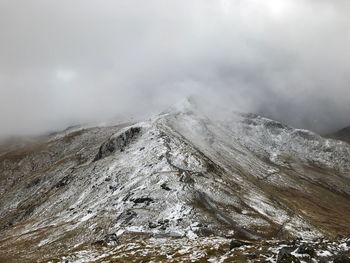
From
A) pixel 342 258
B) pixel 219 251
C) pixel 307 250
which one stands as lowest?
pixel 219 251

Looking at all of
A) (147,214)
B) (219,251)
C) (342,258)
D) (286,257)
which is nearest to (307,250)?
(286,257)

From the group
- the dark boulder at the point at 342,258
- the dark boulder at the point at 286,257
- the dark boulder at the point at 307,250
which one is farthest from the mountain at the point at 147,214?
the dark boulder at the point at 342,258

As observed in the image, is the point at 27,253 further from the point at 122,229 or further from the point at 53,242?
the point at 122,229

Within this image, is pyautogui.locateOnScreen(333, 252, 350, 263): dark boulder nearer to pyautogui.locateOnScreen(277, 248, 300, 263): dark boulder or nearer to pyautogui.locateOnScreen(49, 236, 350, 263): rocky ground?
pyautogui.locateOnScreen(49, 236, 350, 263): rocky ground

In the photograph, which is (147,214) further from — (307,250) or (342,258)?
(342,258)

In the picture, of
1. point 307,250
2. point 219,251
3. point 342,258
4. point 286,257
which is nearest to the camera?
point 286,257

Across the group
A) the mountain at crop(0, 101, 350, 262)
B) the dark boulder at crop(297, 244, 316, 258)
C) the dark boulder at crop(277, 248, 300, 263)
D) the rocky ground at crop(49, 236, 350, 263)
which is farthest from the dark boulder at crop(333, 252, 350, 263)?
the mountain at crop(0, 101, 350, 262)

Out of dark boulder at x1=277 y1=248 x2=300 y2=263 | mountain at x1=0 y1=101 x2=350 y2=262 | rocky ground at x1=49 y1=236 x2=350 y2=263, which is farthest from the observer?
mountain at x1=0 y1=101 x2=350 y2=262

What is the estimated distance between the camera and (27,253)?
120 m

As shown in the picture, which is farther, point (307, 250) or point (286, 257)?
point (307, 250)

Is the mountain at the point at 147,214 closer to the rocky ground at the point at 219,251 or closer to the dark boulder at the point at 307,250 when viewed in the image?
the rocky ground at the point at 219,251

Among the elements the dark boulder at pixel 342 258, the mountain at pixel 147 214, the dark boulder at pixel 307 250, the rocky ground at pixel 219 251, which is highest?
the dark boulder at pixel 307 250

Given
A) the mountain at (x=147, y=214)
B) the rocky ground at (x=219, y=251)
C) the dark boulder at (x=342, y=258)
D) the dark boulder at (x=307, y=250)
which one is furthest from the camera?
the mountain at (x=147, y=214)

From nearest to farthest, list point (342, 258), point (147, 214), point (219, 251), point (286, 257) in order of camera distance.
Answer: point (286, 257) → point (342, 258) → point (219, 251) → point (147, 214)
